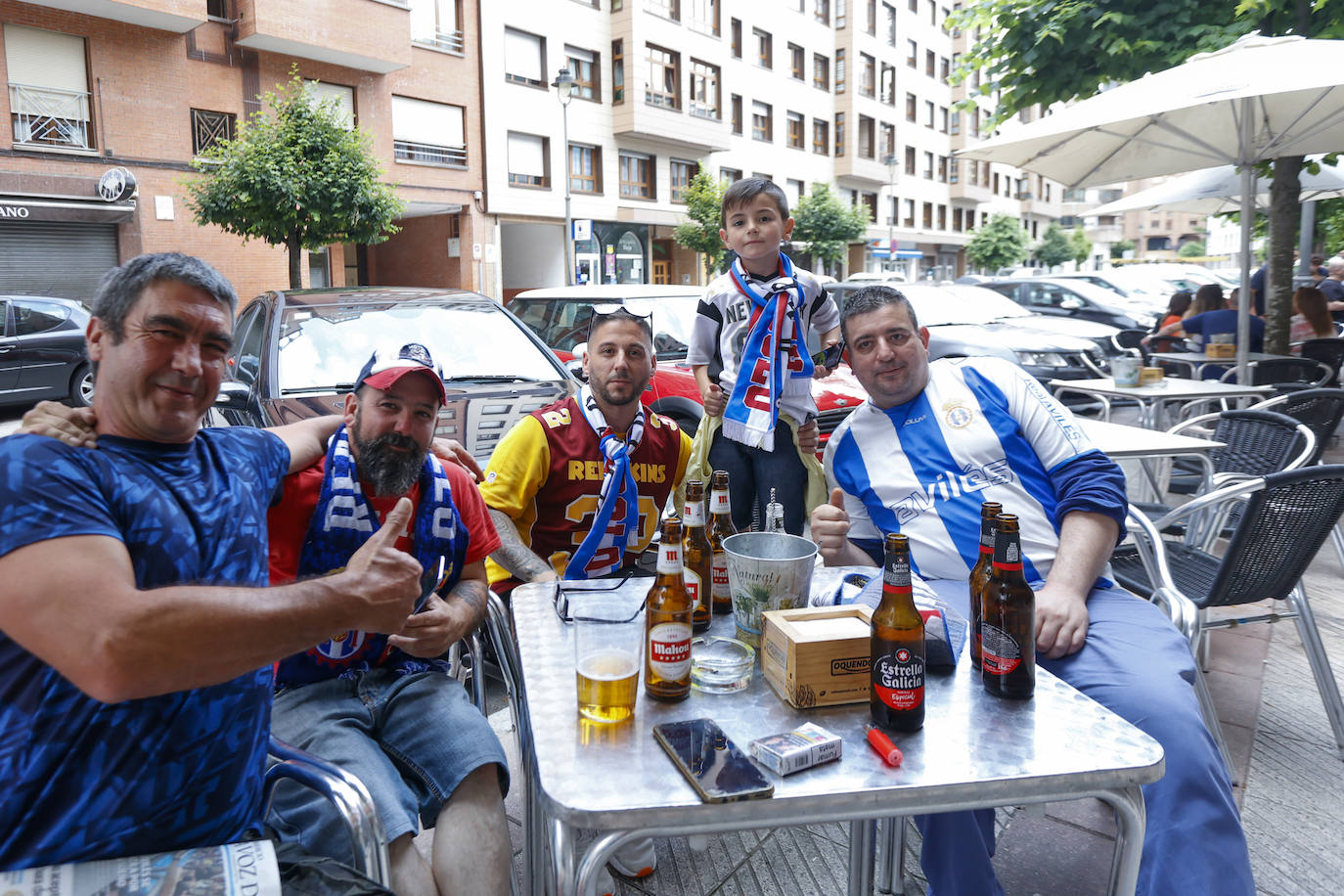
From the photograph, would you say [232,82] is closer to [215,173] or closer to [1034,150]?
[215,173]

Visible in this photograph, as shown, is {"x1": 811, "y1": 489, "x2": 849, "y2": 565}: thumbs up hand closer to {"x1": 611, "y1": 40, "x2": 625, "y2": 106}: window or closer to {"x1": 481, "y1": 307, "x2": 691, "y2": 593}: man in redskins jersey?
{"x1": 481, "y1": 307, "x2": 691, "y2": 593}: man in redskins jersey

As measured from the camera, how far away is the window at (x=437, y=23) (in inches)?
927

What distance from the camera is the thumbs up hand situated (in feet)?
7.72

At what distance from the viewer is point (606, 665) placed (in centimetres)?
157

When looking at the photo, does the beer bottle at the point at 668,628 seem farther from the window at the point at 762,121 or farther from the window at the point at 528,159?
the window at the point at 762,121

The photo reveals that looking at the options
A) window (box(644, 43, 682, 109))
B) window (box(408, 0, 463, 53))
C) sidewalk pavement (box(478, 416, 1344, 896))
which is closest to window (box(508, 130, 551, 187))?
window (box(408, 0, 463, 53))

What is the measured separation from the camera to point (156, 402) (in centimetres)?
166

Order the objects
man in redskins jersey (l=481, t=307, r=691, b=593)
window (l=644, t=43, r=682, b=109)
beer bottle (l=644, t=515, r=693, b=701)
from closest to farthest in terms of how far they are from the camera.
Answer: beer bottle (l=644, t=515, r=693, b=701), man in redskins jersey (l=481, t=307, r=691, b=593), window (l=644, t=43, r=682, b=109)

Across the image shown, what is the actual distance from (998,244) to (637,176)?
25.9 m

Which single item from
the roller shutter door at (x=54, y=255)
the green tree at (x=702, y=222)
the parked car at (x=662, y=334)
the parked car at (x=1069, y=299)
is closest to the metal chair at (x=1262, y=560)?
the parked car at (x=662, y=334)

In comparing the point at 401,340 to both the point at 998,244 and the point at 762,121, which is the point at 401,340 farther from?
the point at 998,244

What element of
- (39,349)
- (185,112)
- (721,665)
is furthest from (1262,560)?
(185,112)

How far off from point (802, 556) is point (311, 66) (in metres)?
24.0

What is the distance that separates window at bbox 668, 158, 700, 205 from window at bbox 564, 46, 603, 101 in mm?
3971
